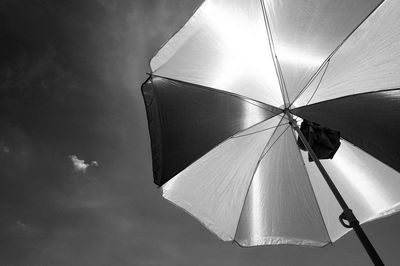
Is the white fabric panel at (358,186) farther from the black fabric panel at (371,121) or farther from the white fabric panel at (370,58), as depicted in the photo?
→ the white fabric panel at (370,58)

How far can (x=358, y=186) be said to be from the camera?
3.56 metres

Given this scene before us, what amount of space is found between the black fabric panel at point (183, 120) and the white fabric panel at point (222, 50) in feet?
0.47

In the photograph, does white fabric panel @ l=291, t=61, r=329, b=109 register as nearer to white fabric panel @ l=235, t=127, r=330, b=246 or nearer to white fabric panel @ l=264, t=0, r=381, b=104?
white fabric panel @ l=264, t=0, r=381, b=104

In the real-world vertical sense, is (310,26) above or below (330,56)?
above

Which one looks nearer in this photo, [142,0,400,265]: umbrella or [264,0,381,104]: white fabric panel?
[264,0,381,104]: white fabric panel

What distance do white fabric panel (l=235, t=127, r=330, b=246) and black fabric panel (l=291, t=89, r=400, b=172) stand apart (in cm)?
72

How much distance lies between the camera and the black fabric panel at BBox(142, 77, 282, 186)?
3137 millimetres

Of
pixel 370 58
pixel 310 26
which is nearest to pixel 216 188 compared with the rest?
pixel 310 26

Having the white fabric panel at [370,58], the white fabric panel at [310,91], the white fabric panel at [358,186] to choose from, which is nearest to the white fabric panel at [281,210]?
the white fabric panel at [358,186]

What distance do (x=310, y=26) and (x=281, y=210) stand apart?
240cm

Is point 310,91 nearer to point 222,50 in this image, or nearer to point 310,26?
point 310,26

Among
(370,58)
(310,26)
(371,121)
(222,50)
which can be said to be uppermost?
(222,50)

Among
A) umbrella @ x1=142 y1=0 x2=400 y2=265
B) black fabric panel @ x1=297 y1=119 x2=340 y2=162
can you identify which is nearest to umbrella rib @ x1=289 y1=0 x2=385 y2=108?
umbrella @ x1=142 y1=0 x2=400 y2=265

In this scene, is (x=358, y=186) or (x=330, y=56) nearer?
(x=330, y=56)
